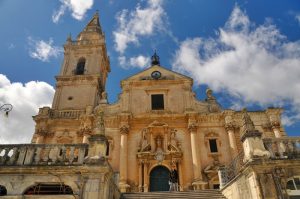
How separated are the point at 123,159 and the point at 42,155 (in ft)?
36.2

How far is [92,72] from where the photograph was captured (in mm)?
28125

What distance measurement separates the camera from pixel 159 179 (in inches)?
786

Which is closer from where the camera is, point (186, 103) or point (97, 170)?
point (97, 170)

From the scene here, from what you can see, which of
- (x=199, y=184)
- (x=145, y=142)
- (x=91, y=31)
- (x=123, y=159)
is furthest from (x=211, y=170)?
(x=91, y=31)

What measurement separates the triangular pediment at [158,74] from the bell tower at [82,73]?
4452 mm

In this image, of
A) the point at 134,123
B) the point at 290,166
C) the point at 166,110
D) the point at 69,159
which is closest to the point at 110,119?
the point at 134,123

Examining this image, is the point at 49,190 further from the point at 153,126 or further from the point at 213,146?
the point at 213,146

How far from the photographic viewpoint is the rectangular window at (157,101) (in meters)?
23.5

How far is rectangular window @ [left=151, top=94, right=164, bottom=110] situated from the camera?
23462 mm

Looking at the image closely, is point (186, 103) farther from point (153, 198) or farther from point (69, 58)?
point (69, 58)

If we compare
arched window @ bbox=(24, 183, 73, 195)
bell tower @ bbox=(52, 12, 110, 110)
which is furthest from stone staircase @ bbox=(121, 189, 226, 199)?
bell tower @ bbox=(52, 12, 110, 110)

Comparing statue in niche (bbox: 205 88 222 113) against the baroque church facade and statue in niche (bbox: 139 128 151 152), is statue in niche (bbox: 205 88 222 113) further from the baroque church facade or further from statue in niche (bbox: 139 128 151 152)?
statue in niche (bbox: 139 128 151 152)

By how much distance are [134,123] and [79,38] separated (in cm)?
1596

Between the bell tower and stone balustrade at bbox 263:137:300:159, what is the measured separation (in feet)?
57.0
